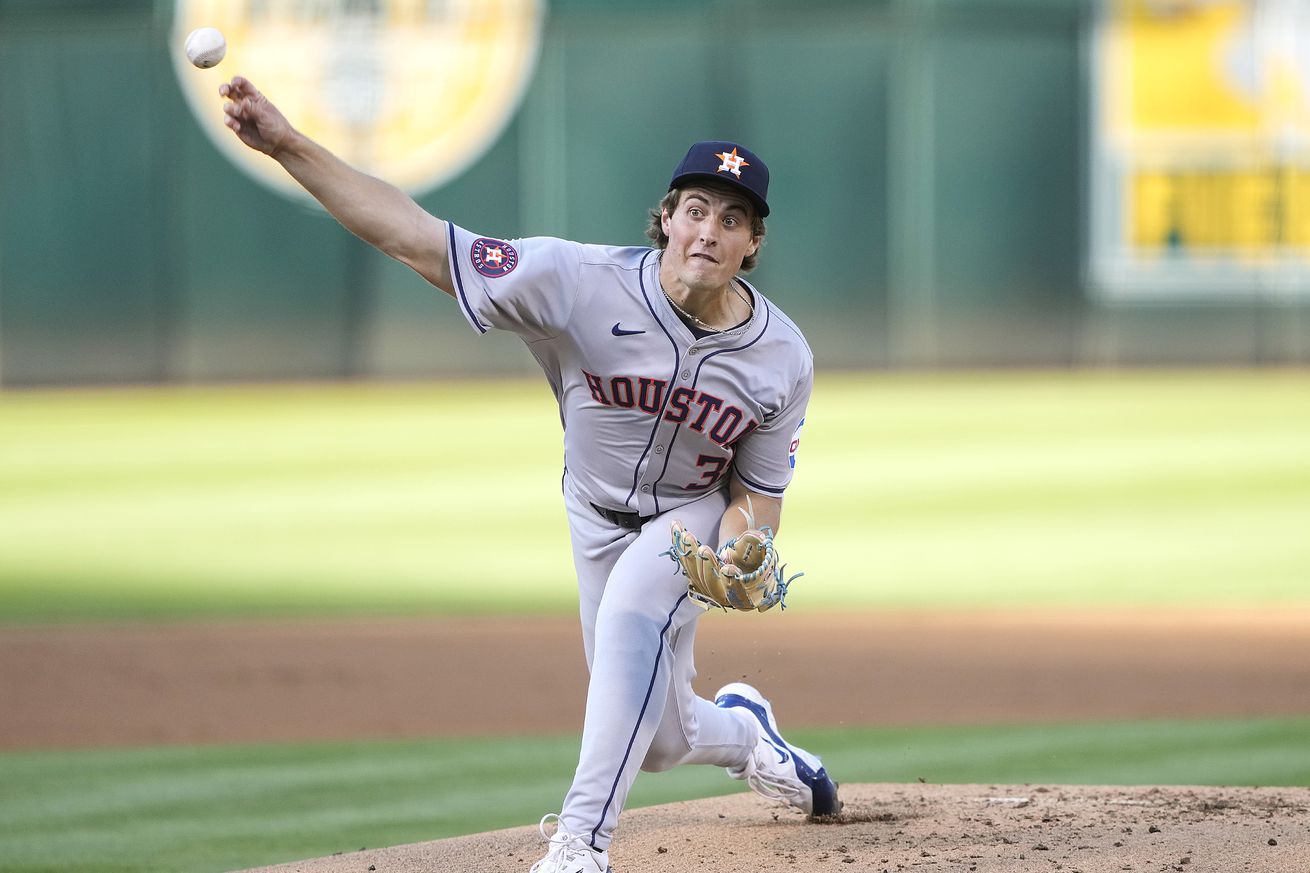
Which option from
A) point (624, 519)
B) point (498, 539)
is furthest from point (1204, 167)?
point (624, 519)

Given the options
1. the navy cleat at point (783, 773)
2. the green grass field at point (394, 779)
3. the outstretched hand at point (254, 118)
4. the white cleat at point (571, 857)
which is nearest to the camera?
the outstretched hand at point (254, 118)

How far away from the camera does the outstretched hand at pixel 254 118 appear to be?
3217mm

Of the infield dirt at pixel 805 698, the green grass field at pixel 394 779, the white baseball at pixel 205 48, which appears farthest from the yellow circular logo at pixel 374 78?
the white baseball at pixel 205 48

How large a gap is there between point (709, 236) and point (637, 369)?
32 cm

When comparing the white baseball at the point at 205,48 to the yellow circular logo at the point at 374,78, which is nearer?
the white baseball at the point at 205,48

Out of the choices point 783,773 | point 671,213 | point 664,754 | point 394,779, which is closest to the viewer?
point 671,213

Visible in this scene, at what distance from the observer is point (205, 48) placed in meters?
3.23

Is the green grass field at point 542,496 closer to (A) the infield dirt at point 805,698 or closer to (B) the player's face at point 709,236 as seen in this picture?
(A) the infield dirt at point 805,698

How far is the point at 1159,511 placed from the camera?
11.5 metres

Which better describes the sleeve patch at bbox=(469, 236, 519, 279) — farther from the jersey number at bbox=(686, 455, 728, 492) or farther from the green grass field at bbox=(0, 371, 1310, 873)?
the green grass field at bbox=(0, 371, 1310, 873)

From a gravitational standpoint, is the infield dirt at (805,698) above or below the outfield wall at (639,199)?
below

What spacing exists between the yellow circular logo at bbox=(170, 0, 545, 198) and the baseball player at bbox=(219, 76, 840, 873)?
41.8 feet

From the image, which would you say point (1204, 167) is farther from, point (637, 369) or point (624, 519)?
point (637, 369)

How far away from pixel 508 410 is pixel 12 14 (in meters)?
6.22
